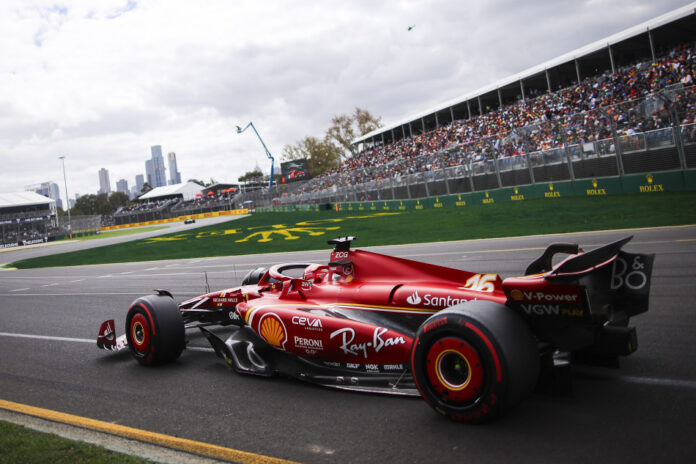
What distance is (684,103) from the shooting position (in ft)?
51.0

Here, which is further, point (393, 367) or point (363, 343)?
point (363, 343)

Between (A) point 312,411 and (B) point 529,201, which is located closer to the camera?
(A) point 312,411

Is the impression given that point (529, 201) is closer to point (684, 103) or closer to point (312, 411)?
point (684, 103)

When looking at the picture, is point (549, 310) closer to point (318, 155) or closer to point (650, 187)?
point (650, 187)

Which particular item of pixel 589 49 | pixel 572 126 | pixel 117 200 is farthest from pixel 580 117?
pixel 117 200

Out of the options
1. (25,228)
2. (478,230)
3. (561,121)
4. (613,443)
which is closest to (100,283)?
(478,230)

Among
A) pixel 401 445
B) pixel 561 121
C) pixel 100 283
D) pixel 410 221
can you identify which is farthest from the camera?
pixel 410 221

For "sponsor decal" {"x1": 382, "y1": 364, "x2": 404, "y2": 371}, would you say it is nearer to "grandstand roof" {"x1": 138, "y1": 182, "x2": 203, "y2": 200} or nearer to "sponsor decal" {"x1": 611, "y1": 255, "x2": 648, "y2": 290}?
"sponsor decal" {"x1": 611, "y1": 255, "x2": 648, "y2": 290}

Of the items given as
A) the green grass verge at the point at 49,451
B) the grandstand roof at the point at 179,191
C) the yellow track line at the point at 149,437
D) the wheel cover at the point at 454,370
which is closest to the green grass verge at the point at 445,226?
the wheel cover at the point at 454,370

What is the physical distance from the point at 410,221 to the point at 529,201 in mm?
4875

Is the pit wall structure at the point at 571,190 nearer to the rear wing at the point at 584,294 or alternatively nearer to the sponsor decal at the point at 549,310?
the rear wing at the point at 584,294

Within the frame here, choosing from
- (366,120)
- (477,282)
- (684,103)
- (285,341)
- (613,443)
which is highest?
(366,120)

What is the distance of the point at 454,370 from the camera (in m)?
3.52

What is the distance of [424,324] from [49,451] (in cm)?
284
